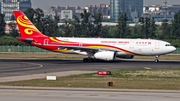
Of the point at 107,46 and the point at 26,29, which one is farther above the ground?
the point at 26,29

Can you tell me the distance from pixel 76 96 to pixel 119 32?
105 m

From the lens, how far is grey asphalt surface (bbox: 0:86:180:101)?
63.8 ft

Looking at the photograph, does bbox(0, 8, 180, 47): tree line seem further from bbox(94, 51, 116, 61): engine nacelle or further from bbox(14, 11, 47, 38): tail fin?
bbox(94, 51, 116, 61): engine nacelle

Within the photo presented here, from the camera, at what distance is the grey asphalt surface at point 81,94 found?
63.8 feet

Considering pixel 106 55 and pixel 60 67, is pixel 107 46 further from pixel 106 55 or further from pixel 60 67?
pixel 60 67

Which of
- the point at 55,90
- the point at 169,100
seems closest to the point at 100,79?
the point at 55,90

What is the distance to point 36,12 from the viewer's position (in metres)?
127

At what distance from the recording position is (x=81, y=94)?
2111 cm

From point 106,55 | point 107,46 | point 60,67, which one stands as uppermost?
point 107,46

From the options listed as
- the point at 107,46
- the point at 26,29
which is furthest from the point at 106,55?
the point at 26,29

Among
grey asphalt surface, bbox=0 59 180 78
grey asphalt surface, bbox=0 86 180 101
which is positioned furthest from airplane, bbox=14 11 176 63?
grey asphalt surface, bbox=0 86 180 101

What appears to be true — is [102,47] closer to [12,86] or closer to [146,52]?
[146,52]

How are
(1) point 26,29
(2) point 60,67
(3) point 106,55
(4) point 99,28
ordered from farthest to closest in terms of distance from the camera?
(4) point 99,28 → (1) point 26,29 → (3) point 106,55 → (2) point 60,67

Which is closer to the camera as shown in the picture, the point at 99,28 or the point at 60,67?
the point at 60,67
